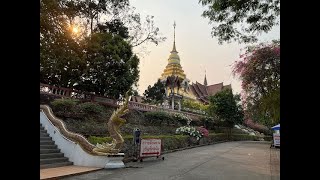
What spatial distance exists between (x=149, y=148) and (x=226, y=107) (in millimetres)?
20961

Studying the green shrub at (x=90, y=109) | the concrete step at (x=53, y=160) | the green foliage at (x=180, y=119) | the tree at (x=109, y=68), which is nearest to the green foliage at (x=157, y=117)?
the green foliage at (x=180, y=119)

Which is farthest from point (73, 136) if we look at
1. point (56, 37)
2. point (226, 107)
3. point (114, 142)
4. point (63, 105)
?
point (226, 107)

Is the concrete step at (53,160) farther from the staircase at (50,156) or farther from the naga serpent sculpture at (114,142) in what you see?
the naga serpent sculpture at (114,142)

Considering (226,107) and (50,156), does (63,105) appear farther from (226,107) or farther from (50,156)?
(226,107)

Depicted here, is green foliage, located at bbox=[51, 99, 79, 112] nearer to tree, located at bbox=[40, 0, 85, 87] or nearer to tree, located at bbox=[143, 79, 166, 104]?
tree, located at bbox=[40, 0, 85, 87]

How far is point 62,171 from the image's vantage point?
29.5 feet

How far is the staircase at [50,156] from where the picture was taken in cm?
969
